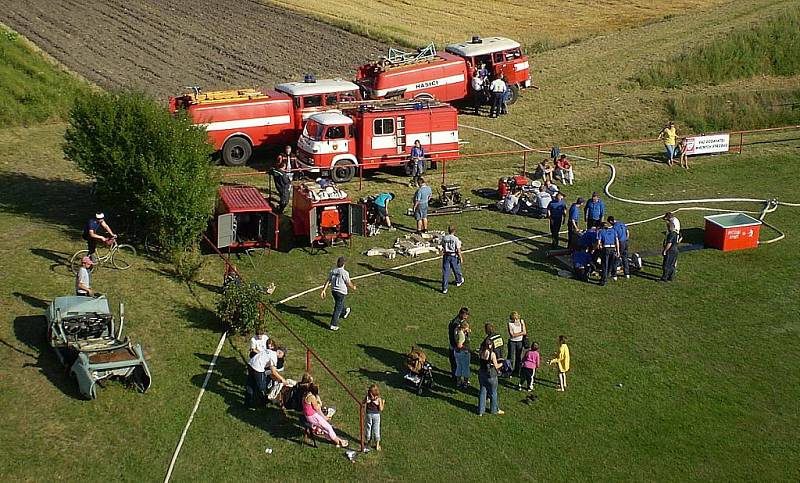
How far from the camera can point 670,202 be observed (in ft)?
100

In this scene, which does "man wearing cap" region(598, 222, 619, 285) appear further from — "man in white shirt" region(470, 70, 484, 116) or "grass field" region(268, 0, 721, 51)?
"grass field" region(268, 0, 721, 51)

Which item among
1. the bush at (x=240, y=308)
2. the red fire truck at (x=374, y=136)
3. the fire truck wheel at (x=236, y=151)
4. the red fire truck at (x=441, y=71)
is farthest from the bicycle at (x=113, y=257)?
the red fire truck at (x=441, y=71)

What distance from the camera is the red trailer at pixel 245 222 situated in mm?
25062

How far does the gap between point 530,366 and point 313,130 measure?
45.0 ft

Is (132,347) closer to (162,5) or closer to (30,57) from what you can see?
(30,57)

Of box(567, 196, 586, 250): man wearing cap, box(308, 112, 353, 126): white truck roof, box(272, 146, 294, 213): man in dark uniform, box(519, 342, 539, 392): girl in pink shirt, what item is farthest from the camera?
box(308, 112, 353, 126): white truck roof

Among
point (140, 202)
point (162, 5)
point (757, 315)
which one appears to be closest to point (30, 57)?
point (162, 5)

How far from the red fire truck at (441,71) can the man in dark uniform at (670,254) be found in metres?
12.8

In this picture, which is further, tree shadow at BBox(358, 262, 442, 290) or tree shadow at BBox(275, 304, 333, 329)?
tree shadow at BBox(358, 262, 442, 290)

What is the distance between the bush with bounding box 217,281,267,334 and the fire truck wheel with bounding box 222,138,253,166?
1130 cm

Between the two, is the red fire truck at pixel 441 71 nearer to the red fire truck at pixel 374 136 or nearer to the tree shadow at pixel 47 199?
the red fire truck at pixel 374 136

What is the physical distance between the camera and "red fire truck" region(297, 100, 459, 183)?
1208 inches

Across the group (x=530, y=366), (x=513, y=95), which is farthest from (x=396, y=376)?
(x=513, y=95)

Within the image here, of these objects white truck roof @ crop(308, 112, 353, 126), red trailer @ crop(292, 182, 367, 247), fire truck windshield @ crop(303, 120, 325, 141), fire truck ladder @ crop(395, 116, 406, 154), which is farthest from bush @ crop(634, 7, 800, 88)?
red trailer @ crop(292, 182, 367, 247)
